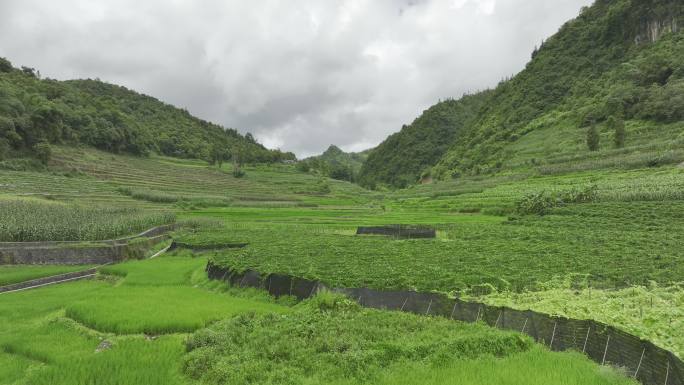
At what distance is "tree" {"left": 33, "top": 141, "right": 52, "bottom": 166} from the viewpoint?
62781 mm

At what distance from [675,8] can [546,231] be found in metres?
98.1

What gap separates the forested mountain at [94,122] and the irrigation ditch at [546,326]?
2652 inches

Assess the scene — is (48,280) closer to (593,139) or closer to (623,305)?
(623,305)

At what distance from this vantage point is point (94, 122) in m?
87.4

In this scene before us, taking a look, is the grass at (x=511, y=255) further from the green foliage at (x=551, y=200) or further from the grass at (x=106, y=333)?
the green foliage at (x=551, y=200)

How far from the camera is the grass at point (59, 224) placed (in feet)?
80.3

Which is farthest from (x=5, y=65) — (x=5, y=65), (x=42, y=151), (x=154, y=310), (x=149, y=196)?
(x=154, y=310)

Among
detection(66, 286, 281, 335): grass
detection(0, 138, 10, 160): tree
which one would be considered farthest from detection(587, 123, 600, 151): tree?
detection(0, 138, 10, 160): tree

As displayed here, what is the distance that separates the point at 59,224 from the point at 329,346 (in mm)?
24835

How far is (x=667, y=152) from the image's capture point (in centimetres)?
4559

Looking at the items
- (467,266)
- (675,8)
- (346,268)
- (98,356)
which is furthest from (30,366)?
(675,8)

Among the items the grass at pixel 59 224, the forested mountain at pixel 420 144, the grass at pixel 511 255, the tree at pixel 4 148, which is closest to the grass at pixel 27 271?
the grass at pixel 59 224

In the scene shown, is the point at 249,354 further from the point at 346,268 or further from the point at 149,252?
the point at 149,252

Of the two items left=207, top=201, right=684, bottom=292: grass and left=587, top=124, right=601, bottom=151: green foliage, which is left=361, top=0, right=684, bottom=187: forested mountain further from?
left=207, top=201, right=684, bottom=292: grass
